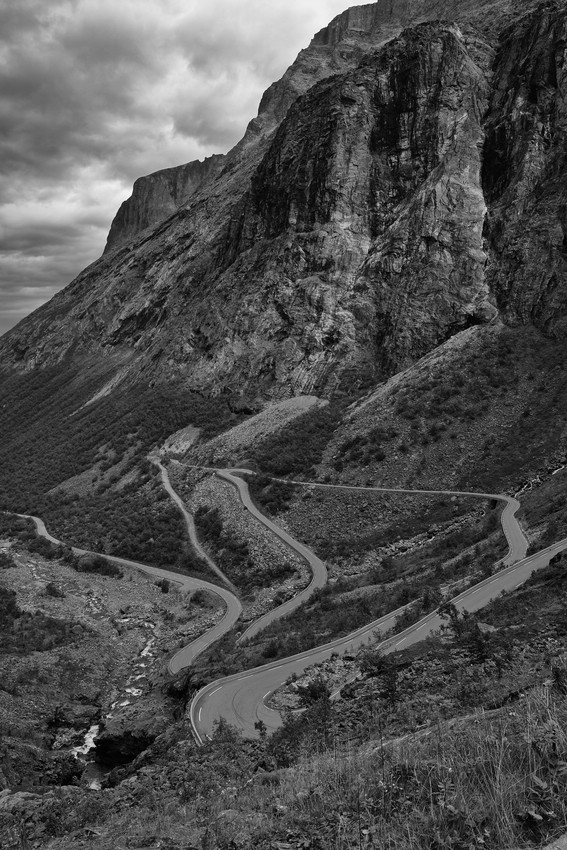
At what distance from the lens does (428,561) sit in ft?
98.2

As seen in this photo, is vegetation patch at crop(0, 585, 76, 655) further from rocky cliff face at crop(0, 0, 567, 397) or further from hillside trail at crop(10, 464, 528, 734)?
rocky cliff face at crop(0, 0, 567, 397)

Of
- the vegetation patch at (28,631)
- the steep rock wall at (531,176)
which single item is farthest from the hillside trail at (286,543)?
the steep rock wall at (531,176)

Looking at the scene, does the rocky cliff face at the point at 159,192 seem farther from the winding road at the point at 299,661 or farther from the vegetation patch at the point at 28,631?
the winding road at the point at 299,661

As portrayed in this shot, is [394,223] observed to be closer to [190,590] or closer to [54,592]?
[190,590]

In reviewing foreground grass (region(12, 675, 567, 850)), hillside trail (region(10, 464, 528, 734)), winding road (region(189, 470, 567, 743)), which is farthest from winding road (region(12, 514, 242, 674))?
foreground grass (region(12, 675, 567, 850))

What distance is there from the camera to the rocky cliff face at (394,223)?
59312mm

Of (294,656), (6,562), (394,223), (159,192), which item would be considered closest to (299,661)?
(294,656)

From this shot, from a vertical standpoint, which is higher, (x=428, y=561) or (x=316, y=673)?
(x=316, y=673)

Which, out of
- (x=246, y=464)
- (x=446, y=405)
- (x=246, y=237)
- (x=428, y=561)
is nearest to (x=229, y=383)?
(x=246, y=464)

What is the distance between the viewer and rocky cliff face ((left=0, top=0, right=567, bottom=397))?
59.3 meters

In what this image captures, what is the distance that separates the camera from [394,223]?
67.2 m

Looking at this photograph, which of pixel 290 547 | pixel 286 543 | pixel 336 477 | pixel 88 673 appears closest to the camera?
pixel 88 673

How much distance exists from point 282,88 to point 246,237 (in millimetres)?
78541

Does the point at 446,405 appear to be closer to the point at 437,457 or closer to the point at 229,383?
the point at 437,457
